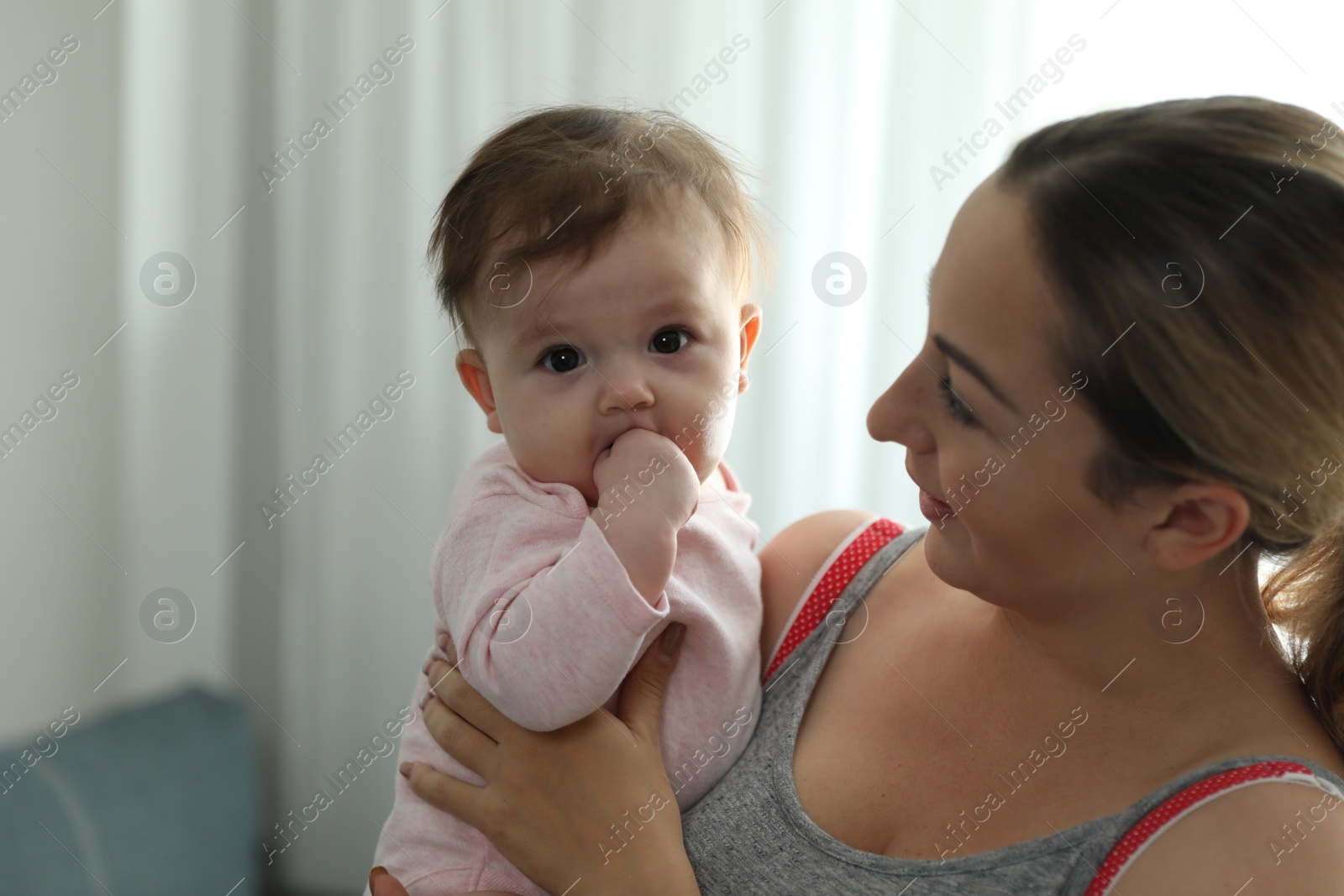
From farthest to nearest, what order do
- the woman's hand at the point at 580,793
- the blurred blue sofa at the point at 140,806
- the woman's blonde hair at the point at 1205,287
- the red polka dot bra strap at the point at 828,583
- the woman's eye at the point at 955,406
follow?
the blurred blue sofa at the point at 140,806 → the red polka dot bra strap at the point at 828,583 → the woman's hand at the point at 580,793 → the woman's eye at the point at 955,406 → the woman's blonde hair at the point at 1205,287

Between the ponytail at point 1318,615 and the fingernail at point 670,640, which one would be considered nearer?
the ponytail at point 1318,615

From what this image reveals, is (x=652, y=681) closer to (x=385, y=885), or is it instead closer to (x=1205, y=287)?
(x=385, y=885)

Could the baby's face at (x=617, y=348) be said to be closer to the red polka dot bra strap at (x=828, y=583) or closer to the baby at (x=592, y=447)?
the baby at (x=592, y=447)

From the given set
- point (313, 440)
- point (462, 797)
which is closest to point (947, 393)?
point (462, 797)

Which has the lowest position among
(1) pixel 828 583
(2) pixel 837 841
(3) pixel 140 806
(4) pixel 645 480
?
(3) pixel 140 806

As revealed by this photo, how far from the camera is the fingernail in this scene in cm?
104

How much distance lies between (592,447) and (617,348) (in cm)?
10

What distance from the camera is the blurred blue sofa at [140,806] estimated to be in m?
1.82

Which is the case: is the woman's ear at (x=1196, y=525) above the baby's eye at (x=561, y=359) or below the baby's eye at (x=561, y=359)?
below

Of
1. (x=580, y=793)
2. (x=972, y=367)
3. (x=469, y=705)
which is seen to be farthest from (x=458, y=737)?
(x=972, y=367)

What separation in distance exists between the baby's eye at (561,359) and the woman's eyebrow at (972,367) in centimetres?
36

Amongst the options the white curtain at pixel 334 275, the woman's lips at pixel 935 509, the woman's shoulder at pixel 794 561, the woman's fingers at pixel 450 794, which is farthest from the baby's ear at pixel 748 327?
the white curtain at pixel 334 275

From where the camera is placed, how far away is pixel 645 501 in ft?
3.07

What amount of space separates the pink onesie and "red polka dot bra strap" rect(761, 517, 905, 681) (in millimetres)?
37
